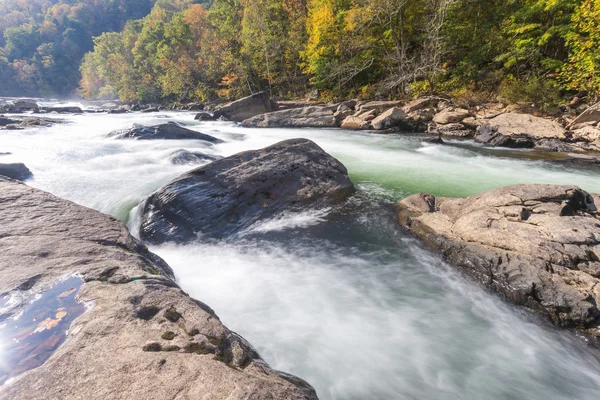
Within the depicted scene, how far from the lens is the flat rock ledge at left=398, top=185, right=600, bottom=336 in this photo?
3330mm

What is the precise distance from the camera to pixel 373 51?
21750 millimetres

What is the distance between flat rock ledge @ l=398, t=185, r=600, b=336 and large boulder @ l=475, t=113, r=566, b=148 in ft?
27.9

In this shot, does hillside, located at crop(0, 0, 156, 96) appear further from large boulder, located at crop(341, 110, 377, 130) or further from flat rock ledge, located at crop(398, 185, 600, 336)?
flat rock ledge, located at crop(398, 185, 600, 336)

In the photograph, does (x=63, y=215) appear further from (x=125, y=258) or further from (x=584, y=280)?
(x=584, y=280)

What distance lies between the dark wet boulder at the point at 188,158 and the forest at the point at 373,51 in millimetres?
14607

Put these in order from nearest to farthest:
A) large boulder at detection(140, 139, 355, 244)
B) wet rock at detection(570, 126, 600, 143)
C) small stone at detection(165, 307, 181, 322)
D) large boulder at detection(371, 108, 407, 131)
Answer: small stone at detection(165, 307, 181, 322) → large boulder at detection(140, 139, 355, 244) → wet rock at detection(570, 126, 600, 143) → large boulder at detection(371, 108, 407, 131)

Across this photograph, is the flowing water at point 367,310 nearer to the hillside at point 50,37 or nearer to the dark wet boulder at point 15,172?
the dark wet boulder at point 15,172

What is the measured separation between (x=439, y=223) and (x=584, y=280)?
194cm

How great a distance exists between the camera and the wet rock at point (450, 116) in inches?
583

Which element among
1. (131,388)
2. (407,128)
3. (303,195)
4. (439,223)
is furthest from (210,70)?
(131,388)

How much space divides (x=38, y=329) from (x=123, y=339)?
682 millimetres

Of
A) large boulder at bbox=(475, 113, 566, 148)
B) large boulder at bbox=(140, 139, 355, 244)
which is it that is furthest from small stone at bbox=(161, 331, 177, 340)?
large boulder at bbox=(475, 113, 566, 148)

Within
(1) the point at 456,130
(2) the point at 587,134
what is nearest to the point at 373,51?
(1) the point at 456,130

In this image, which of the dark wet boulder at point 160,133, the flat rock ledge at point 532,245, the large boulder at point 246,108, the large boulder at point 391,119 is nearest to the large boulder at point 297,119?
the large boulder at point 246,108
